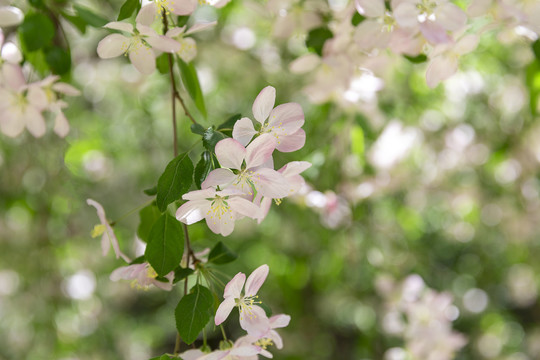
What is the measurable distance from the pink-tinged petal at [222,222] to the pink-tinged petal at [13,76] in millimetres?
466

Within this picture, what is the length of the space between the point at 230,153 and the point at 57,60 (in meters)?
0.52

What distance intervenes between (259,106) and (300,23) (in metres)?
0.46

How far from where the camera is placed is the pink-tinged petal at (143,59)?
0.82 m

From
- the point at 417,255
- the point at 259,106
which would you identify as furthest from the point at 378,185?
the point at 259,106

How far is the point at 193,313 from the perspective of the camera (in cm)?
68

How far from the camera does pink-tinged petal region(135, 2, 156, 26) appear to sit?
77cm


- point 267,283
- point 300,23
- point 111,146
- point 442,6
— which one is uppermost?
point 442,6

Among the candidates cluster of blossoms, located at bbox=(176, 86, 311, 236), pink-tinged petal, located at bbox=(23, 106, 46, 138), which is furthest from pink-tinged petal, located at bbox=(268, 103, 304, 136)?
pink-tinged petal, located at bbox=(23, 106, 46, 138)

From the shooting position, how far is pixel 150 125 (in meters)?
2.12

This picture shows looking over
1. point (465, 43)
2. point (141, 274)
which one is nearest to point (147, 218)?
point (141, 274)

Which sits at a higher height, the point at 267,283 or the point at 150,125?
the point at 150,125

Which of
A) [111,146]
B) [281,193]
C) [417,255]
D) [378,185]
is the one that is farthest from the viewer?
[111,146]

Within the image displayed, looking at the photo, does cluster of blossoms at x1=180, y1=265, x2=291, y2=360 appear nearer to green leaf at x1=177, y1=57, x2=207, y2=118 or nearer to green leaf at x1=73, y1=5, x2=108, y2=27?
green leaf at x1=177, y1=57, x2=207, y2=118

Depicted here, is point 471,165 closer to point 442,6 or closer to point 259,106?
point 442,6
